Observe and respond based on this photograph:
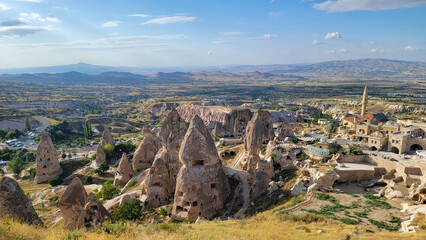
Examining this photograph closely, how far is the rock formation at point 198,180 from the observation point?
23.4 m

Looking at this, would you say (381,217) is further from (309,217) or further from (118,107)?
(118,107)

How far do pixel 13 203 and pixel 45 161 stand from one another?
35454 millimetres

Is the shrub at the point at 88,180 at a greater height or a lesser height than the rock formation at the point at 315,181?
lesser

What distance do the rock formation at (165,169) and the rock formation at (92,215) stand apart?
8.48 meters

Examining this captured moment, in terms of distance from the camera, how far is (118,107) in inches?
7200

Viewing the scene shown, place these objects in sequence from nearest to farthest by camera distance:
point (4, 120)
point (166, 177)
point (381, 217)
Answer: point (381, 217) → point (166, 177) → point (4, 120)

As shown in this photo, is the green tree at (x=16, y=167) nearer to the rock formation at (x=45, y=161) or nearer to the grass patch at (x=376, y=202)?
the rock formation at (x=45, y=161)

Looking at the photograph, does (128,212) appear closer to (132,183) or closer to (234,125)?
(132,183)

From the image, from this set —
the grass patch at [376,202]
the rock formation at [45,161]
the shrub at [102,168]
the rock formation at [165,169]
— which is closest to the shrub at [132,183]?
the rock formation at [165,169]

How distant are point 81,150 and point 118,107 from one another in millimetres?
112067

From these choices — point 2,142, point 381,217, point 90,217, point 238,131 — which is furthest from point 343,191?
point 2,142

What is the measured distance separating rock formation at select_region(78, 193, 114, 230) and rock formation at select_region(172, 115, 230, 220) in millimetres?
7000

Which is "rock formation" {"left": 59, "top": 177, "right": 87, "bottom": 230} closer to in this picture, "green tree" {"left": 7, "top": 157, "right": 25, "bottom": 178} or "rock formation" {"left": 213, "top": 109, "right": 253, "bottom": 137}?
"green tree" {"left": 7, "top": 157, "right": 25, "bottom": 178}

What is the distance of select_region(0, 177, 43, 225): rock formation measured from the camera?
49.1 feet
